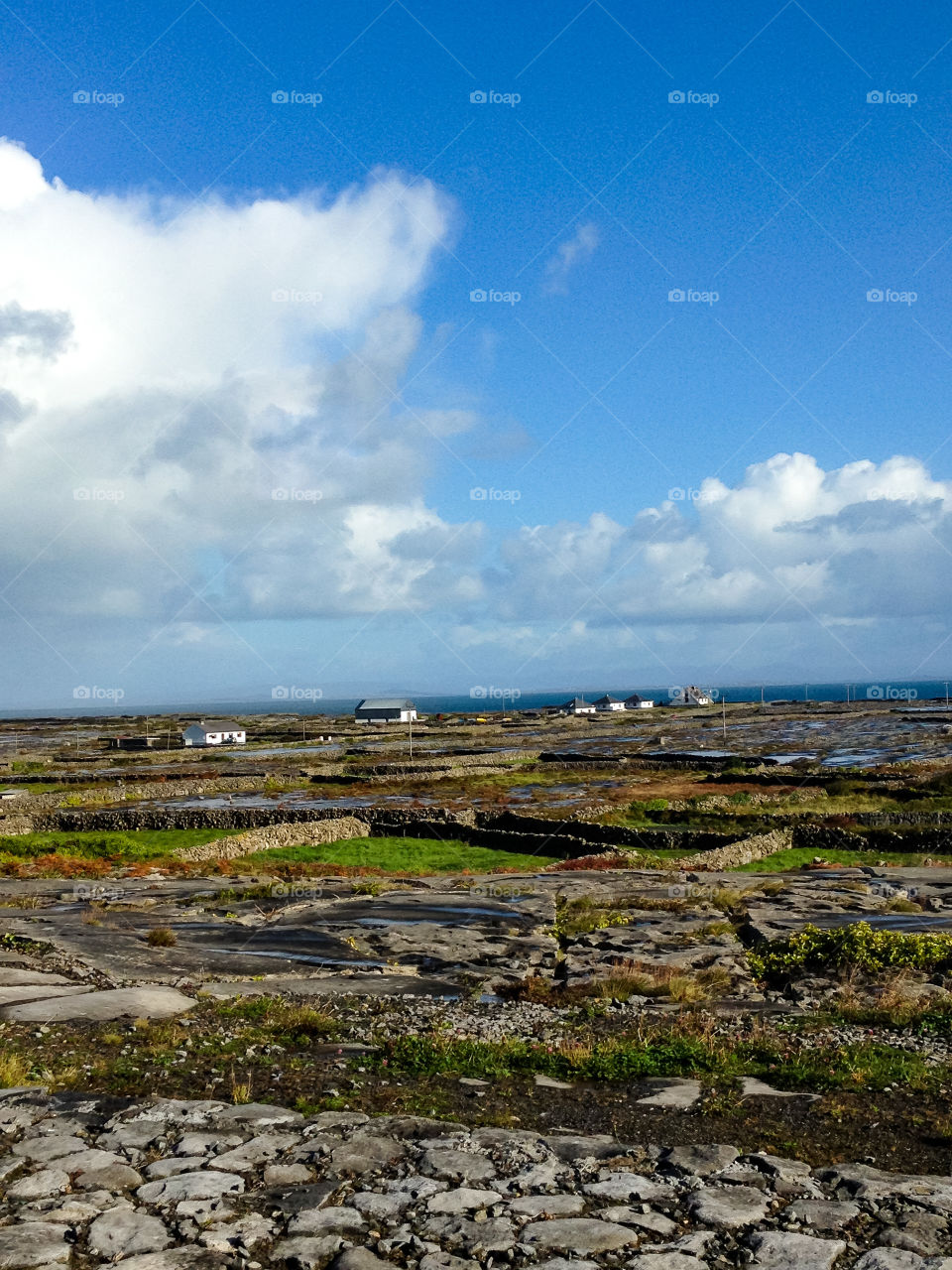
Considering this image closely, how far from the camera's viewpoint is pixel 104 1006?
31.8 feet

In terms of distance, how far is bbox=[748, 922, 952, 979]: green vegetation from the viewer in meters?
12.0

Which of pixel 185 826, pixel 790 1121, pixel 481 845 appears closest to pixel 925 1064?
pixel 790 1121

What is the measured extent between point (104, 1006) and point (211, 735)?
388 ft

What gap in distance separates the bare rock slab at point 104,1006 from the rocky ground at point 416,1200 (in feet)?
8.86

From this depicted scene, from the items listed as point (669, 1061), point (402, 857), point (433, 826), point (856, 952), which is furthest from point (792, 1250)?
point (433, 826)

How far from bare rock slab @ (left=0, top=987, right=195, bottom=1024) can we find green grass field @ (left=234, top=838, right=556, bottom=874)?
52.0ft

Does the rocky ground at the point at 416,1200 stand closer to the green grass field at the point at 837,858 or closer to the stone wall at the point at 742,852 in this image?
the stone wall at the point at 742,852

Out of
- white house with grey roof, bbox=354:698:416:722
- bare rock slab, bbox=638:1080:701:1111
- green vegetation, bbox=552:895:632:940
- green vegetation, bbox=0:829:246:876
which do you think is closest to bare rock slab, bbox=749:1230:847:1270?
bare rock slab, bbox=638:1080:701:1111

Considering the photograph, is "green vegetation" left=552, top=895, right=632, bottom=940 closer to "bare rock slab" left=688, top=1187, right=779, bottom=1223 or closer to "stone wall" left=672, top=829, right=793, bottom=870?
"stone wall" left=672, top=829, right=793, bottom=870

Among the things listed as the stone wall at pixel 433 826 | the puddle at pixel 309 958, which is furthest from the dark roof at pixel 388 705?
the puddle at pixel 309 958

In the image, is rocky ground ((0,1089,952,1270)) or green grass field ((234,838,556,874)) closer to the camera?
rocky ground ((0,1089,952,1270))

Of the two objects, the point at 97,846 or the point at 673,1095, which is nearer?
the point at 673,1095

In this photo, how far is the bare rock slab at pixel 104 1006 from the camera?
933cm

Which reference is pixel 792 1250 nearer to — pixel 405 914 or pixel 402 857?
pixel 405 914
